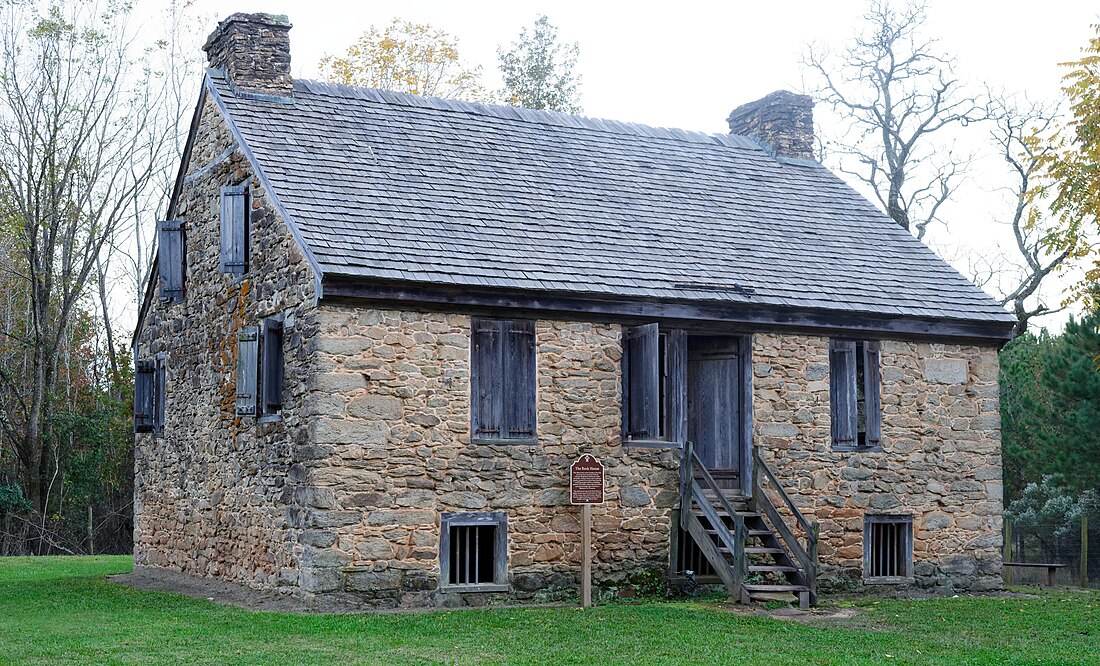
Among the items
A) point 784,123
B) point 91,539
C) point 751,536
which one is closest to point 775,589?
point 751,536

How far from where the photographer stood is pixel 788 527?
55.0 ft

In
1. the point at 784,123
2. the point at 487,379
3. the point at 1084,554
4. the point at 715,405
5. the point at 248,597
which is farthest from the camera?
the point at 784,123

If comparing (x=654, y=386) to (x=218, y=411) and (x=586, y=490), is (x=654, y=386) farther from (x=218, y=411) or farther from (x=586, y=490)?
(x=218, y=411)

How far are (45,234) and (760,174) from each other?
1648 centimetres

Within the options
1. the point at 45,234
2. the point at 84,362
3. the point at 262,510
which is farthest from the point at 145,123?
the point at 262,510

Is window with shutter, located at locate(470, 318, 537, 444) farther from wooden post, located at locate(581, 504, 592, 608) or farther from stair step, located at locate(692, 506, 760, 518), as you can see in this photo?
stair step, located at locate(692, 506, 760, 518)

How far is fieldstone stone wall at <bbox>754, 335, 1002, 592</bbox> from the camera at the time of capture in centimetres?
1719

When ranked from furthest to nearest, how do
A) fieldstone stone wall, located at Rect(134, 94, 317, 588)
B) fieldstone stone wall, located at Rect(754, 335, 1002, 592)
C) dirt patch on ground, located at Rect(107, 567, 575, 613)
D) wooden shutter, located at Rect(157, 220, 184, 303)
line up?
wooden shutter, located at Rect(157, 220, 184, 303), fieldstone stone wall, located at Rect(754, 335, 1002, 592), fieldstone stone wall, located at Rect(134, 94, 317, 588), dirt patch on ground, located at Rect(107, 567, 575, 613)

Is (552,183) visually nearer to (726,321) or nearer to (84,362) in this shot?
(726,321)

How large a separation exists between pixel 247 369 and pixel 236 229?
6.28 feet

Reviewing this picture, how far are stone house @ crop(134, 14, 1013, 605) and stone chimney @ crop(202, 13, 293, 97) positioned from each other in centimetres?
4

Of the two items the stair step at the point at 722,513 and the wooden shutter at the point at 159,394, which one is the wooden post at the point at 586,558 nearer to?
the stair step at the point at 722,513

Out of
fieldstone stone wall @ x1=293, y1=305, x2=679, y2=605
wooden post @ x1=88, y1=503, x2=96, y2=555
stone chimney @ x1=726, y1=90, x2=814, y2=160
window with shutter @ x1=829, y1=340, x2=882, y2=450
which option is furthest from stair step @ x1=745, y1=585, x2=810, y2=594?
wooden post @ x1=88, y1=503, x2=96, y2=555

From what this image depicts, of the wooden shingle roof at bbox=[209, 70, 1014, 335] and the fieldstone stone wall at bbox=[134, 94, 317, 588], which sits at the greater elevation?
the wooden shingle roof at bbox=[209, 70, 1014, 335]
